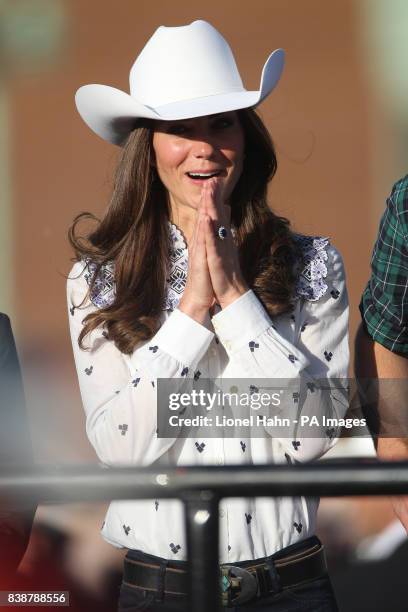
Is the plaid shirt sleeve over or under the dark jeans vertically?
over

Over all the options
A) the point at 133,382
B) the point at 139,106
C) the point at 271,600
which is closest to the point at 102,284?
the point at 133,382

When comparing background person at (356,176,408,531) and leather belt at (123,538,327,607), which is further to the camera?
background person at (356,176,408,531)

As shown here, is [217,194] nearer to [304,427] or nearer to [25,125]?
[304,427]

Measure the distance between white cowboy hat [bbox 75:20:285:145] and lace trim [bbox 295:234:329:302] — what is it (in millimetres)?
291

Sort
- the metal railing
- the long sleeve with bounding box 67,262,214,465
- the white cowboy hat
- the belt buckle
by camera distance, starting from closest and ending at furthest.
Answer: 1. the metal railing
2. the belt buckle
3. the long sleeve with bounding box 67,262,214,465
4. the white cowboy hat

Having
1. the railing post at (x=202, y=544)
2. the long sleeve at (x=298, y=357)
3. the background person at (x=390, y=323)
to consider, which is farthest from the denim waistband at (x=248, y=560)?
the railing post at (x=202, y=544)

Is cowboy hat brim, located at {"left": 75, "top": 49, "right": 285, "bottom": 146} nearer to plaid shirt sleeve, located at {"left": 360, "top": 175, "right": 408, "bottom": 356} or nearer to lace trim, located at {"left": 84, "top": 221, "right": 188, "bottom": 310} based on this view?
lace trim, located at {"left": 84, "top": 221, "right": 188, "bottom": 310}

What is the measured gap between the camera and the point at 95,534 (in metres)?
2.16

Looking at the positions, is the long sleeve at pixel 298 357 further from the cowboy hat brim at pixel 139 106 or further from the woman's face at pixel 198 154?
the cowboy hat brim at pixel 139 106

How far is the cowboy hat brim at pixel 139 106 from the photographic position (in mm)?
1963

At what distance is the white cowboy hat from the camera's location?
6.66 ft

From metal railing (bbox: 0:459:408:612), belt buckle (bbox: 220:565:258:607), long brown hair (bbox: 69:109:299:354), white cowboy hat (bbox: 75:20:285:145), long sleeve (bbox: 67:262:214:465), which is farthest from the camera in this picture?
white cowboy hat (bbox: 75:20:285:145)

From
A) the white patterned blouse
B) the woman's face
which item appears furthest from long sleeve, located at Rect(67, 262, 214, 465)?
the woman's face

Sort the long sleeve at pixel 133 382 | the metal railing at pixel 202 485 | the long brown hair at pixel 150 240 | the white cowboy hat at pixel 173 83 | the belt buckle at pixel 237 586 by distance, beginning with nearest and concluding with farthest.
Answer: the metal railing at pixel 202 485 → the belt buckle at pixel 237 586 → the long sleeve at pixel 133 382 → the long brown hair at pixel 150 240 → the white cowboy hat at pixel 173 83
